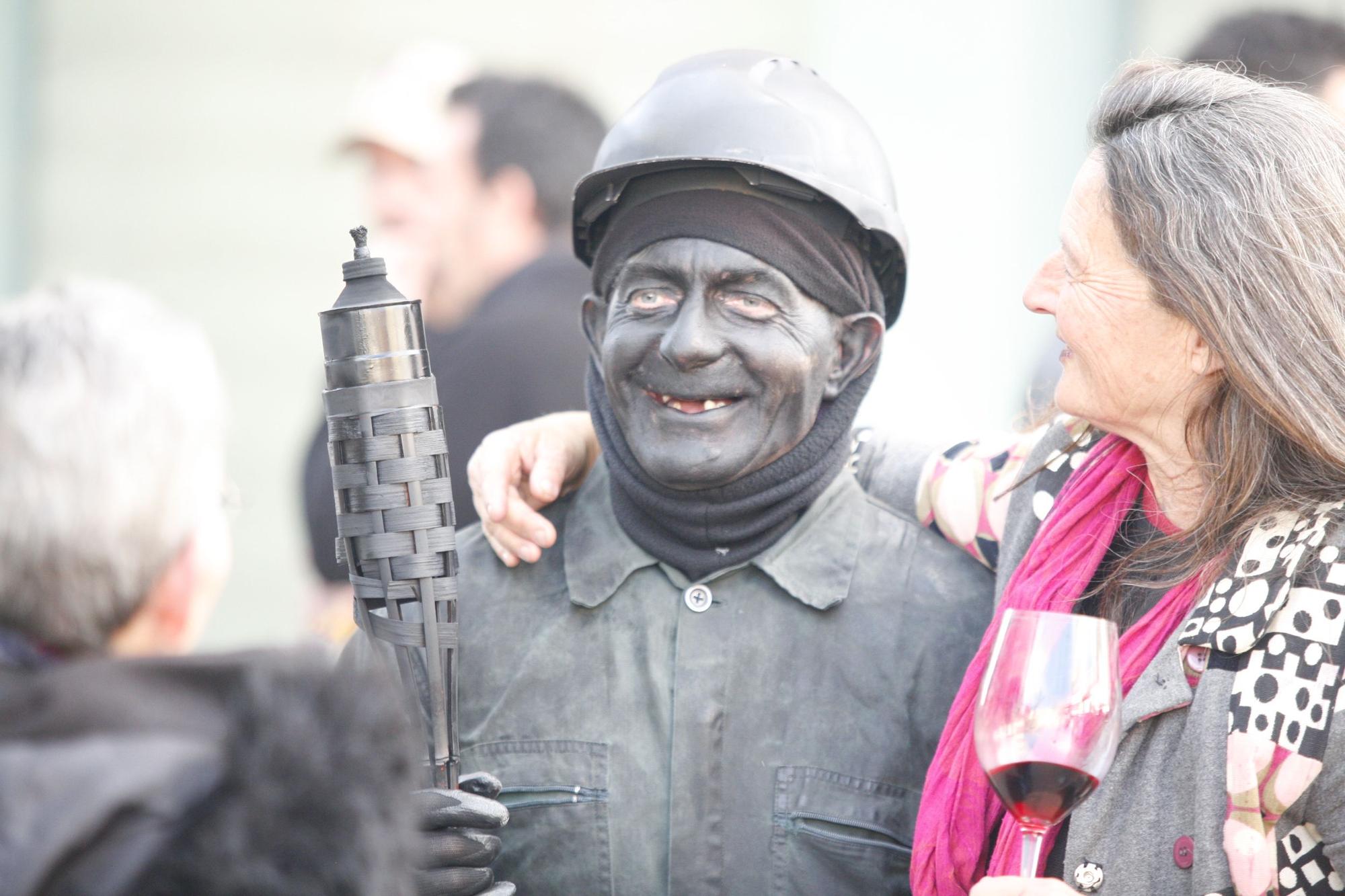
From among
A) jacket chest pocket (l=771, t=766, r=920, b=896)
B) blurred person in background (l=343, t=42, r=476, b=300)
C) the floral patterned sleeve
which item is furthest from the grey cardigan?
blurred person in background (l=343, t=42, r=476, b=300)

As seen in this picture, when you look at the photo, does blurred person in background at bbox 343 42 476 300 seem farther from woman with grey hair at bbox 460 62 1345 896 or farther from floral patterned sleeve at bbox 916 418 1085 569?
woman with grey hair at bbox 460 62 1345 896

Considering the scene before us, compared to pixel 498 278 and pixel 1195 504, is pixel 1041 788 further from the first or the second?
pixel 498 278

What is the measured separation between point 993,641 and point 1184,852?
1.49 feet

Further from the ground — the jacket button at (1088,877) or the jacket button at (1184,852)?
the jacket button at (1184,852)

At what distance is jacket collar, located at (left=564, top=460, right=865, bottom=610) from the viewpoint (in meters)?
2.86

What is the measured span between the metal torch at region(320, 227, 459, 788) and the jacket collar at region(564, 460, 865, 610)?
461mm

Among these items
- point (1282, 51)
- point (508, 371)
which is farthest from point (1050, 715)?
point (1282, 51)

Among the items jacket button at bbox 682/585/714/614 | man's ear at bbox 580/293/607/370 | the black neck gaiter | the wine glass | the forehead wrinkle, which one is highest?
the forehead wrinkle

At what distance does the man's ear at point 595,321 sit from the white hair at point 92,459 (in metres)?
1.31

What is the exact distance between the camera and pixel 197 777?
62.7 inches

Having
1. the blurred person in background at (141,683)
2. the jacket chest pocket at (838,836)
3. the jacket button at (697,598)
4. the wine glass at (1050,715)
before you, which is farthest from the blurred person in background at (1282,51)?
the blurred person in background at (141,683)

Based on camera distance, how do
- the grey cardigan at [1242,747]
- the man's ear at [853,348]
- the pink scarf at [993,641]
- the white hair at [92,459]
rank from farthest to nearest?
the man's ear at [853,348], the pink scarf at [993,641], the grey cardigan at [1242,747], the white hair at [92,459]

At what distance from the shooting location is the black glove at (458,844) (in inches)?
91.6

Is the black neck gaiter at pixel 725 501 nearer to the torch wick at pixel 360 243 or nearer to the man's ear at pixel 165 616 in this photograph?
the torch wick at pixel 360 243
